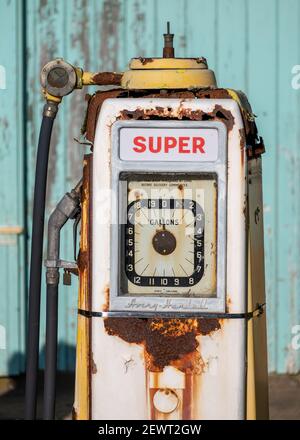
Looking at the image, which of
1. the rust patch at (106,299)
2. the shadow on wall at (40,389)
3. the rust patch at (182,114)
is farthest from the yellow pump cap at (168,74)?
the shadow on wall at (40,389)

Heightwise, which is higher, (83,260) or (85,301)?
(83,260)

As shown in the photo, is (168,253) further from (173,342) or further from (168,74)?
(168,74)

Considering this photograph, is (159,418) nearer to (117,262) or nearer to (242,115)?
(117,262)

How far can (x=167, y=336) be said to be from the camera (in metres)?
4.50

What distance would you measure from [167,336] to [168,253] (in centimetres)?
32

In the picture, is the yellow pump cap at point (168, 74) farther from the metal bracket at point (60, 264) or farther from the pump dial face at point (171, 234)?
the metal bracket at point (60, 264)

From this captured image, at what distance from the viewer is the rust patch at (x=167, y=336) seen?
450cm

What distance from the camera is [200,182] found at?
14.8 feet

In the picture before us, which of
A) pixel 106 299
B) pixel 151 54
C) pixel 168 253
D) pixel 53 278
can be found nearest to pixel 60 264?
pixel 53 278

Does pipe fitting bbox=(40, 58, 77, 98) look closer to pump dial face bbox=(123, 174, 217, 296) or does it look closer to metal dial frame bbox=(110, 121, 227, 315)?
metal dial frame bbox=(110, 121, 227, 315)

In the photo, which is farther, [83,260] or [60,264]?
[60,264]

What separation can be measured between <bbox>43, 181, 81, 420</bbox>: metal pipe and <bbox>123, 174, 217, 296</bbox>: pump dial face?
0.29 meters
